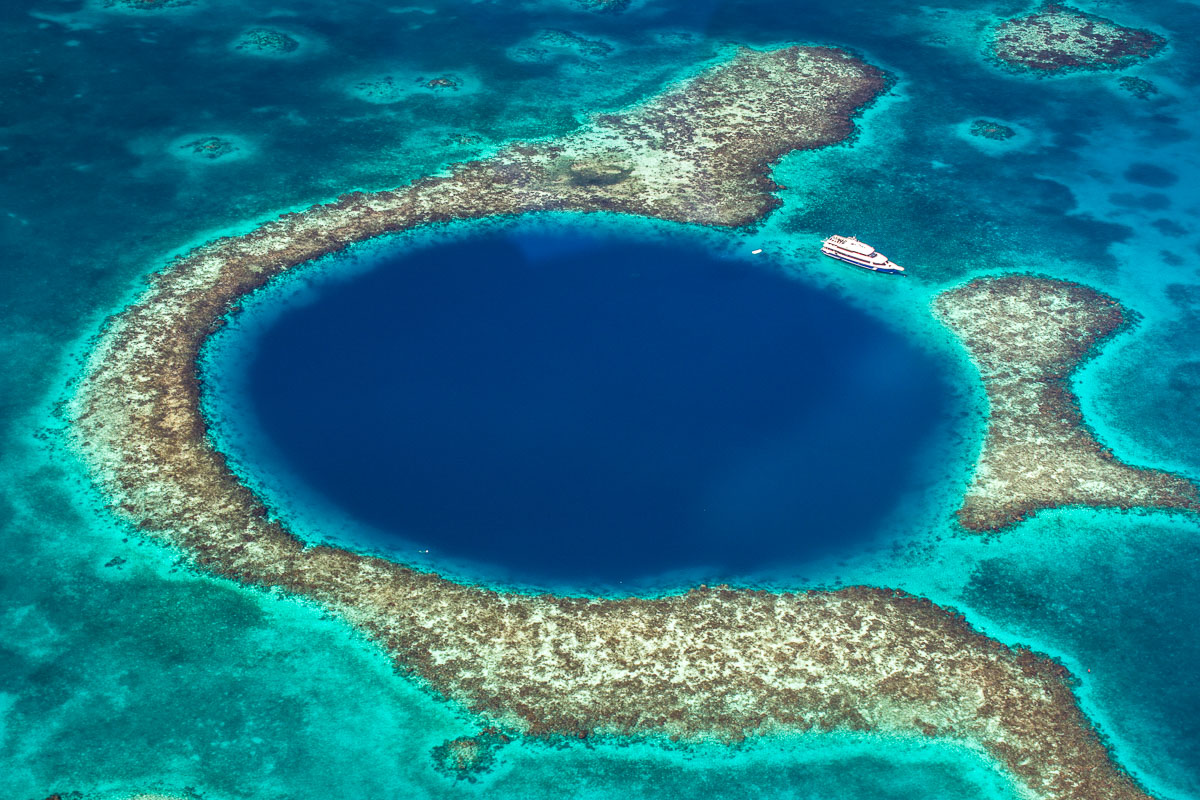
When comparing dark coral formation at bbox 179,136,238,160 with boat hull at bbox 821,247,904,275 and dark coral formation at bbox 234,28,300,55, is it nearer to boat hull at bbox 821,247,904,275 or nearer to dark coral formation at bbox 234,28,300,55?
dark coral formation at bbox 234,28,300,55

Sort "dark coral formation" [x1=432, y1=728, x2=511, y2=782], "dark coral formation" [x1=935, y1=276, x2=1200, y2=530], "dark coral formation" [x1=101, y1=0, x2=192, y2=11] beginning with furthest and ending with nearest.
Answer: "dark coral formation" [x1=101, y1=0, x2=192, y2=11], "dark coral formation" [x1=935, y1=276, x2=1200, y2=530], "dark coral formation" [x1=432, y1=728, x2=511, y2=782]

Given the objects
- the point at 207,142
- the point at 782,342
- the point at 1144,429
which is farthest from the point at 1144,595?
the point at 207,142

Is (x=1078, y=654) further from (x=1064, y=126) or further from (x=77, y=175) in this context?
(x=77, y=175)

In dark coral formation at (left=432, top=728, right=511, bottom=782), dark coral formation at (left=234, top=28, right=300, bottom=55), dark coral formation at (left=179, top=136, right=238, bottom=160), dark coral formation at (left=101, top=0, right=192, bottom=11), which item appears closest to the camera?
dark coral formation at (left=432, top=728, right=511, bottom=782)

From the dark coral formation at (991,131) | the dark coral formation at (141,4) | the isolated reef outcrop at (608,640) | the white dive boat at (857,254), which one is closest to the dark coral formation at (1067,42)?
the dark coral formation at (991,131)

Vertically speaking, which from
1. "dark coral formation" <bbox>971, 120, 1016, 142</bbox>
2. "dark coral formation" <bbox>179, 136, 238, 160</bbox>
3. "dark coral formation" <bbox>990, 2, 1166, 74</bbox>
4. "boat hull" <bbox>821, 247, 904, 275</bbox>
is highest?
"dark coral formation" <bbox>990, 2, 1166, 74</bbox>

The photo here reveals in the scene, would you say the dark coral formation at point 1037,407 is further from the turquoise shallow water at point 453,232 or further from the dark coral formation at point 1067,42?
the dark coral formation at point 1067,42

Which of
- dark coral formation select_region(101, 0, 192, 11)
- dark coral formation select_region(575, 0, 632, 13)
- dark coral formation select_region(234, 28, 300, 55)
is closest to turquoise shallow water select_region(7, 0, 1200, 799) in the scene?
dark coral formation select_region(234, 28, 300, 55)

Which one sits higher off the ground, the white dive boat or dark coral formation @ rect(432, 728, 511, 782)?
the white dive boat
